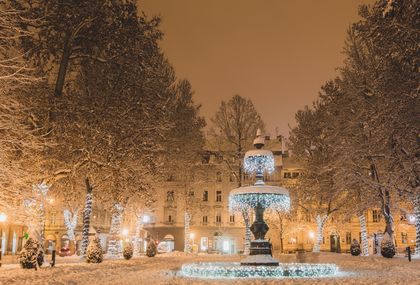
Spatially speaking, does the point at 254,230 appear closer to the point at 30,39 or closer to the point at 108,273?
the point at 108,273

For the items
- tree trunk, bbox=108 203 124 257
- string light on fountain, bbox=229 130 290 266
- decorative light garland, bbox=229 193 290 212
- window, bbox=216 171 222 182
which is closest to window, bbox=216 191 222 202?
window, bbox=216 171 222 182

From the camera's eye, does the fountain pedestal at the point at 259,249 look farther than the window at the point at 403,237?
No

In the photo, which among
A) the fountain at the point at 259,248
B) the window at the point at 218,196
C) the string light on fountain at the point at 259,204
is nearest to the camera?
the fountain at the point at 259,248

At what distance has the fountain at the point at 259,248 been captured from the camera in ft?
55.4

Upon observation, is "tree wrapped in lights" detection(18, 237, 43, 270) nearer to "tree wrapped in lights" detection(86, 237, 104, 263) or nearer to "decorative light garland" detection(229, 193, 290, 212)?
"tree wrapped in lights" detection(86, 237, 104, 263)

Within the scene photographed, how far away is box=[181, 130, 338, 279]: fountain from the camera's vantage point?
16891 millimetres

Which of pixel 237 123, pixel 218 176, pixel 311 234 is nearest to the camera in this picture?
pixel 237 123

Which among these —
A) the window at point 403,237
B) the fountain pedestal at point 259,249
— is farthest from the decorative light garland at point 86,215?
the window at point 403,237

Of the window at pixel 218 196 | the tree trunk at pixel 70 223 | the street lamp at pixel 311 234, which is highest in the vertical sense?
the window at pixel 218 196

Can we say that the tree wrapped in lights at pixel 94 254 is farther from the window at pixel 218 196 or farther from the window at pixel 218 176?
the window at pixel 218 176

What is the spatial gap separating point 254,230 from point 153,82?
9433 millimetres

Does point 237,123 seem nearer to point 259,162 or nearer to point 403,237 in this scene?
point 259,162

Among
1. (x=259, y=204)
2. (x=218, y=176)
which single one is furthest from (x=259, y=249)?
(x=218, y=176)

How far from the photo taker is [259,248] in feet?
67.3
